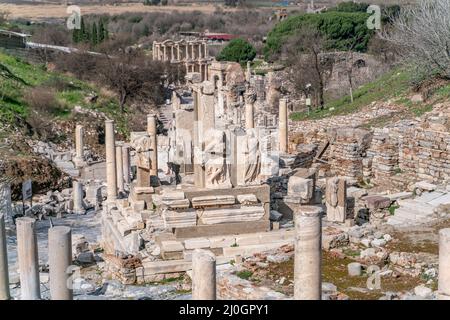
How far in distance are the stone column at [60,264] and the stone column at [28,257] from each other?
0.78m

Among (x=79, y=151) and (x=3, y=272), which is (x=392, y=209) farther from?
(x=79, y=151)

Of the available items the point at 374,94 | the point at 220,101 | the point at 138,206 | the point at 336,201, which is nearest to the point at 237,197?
the point at 336,201

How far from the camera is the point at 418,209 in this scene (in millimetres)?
13281

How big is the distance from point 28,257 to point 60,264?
99 centimetres

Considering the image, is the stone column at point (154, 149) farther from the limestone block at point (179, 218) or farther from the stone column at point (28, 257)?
the stone column at point (28, 257)

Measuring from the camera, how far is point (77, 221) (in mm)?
18031

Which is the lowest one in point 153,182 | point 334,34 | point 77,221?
point 77,221

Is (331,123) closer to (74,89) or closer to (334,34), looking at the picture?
(74,89)

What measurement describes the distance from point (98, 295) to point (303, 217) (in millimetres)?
3836

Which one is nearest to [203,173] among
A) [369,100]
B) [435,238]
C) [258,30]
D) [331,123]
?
[435,238]

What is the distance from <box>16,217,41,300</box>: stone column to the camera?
30.6 ft

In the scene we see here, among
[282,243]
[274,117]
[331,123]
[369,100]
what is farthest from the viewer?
[274,117]

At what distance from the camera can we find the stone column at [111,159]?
16516 millimetres

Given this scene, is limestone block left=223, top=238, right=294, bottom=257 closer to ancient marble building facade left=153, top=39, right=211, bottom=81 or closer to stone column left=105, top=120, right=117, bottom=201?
stone column left=105, top=120, right=117, bottom=201
